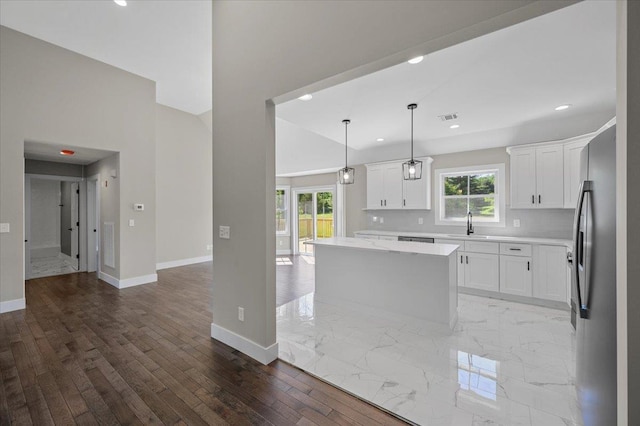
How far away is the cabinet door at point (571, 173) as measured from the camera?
154 inches

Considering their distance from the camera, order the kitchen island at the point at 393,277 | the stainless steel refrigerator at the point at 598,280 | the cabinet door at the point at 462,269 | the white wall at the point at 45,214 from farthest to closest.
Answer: the white wall at the point at 45,214 < the cabinet door at the point at 462,269 < the kitchen island at the point at 393,277 < the stainless steel refrigerator at the point at 598,280

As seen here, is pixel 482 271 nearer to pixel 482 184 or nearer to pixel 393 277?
pixel 482 184

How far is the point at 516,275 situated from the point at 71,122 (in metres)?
7.31

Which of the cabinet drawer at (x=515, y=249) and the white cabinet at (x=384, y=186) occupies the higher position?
the white cabinet at (x=384, y=186)

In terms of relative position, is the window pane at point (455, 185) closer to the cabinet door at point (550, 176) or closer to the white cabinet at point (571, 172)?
the cabinet door at point (550, 176)

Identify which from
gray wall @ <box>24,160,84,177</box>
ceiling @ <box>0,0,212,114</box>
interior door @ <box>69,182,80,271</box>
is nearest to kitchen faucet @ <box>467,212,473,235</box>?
ceiling @ <box>0,0,212,114</box>

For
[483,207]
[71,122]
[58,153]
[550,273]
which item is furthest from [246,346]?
[58,153]

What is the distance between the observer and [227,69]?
2.77m

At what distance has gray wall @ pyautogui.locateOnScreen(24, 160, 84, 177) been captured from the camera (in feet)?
17.2

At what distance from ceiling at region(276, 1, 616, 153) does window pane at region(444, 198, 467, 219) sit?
107cm

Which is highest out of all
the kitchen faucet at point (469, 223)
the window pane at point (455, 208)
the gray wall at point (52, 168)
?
the gray wall at point (52, 168)

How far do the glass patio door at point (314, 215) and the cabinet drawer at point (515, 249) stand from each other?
4405 mm

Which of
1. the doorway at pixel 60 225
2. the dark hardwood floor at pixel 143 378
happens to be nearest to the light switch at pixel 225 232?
the dark hardwood floor at pixel 143 378

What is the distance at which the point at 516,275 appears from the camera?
4086 millimetres
